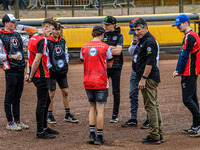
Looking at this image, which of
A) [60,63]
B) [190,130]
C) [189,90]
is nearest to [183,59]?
[189,90]

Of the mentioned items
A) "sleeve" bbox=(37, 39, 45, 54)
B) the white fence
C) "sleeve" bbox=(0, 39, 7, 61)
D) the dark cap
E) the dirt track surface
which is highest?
the white fence

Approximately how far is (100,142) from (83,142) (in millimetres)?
342

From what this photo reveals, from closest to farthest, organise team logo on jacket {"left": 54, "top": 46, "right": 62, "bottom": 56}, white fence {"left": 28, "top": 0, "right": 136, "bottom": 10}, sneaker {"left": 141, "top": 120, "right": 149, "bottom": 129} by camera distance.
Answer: sneaker {"left": 141, "top": 120, "right": 149, "bottom": 129}, team logo on jacket {"left": 54, "top": 46, "right": 62, "bottom": 56}, white fence {"left": 28, "top": 0, "right": 136, "bottom": 10}

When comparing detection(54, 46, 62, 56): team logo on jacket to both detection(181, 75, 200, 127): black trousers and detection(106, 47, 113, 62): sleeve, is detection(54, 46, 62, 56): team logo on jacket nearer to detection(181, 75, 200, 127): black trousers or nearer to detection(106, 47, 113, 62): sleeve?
detection(106, 47, 113, 62): sleeve

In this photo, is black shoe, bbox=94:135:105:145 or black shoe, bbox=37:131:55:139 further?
black shoe, bbox=37:131:55:139

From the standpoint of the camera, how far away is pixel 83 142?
634cm

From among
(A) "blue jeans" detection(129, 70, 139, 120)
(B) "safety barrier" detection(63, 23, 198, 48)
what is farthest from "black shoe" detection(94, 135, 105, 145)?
(B) "safety barrier" detection(63, 23, 198, 48)

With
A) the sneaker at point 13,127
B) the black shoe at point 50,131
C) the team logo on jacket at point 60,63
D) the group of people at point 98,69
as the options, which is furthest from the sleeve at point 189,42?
the sneaker at point 13,127

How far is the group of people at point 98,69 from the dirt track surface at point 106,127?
19 cm

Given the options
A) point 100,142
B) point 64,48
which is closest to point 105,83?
point 100,142

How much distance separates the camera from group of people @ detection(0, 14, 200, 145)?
20.2ft

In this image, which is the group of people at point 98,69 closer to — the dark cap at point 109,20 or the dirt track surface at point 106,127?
the dark cap at point 109,20

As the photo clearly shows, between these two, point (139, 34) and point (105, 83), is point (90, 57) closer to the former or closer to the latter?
point (105, 83)

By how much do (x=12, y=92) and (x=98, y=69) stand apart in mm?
1888
